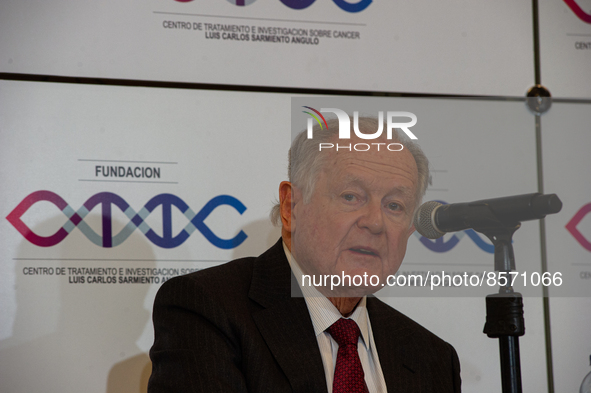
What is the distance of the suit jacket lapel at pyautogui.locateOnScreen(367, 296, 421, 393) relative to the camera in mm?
1705

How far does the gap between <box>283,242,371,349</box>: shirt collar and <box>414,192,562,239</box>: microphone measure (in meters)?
0.45

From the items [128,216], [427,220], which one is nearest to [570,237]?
[427,220]

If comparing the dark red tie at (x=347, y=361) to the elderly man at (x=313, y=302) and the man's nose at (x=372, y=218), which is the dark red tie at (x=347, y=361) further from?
the man's nose at (x=372, y=218)

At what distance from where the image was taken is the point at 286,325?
159 centimetres

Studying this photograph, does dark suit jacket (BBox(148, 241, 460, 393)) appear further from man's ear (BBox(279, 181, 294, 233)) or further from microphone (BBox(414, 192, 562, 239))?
microphone (BBox(414, 192, 562, 239))

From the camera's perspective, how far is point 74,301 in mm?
2139

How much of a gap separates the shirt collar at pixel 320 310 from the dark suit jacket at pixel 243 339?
0.02 meters

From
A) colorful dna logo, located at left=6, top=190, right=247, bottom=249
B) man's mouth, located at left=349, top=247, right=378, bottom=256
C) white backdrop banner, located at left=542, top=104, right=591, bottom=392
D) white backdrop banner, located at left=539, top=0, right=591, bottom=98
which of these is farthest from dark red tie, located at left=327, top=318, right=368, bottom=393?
white backdrop banner, located at left=539, top=0, right=591, bottom=98

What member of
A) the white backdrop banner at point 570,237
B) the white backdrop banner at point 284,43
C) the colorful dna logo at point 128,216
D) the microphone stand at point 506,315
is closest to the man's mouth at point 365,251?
the microphone stand at point 506,315

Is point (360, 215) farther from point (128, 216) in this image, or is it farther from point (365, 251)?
point (128, 216)

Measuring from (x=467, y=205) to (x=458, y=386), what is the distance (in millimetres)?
899

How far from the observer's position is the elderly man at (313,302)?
1474mm

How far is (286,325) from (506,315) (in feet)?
2.05

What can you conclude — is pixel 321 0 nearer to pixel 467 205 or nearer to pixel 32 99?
pixel 32 99
